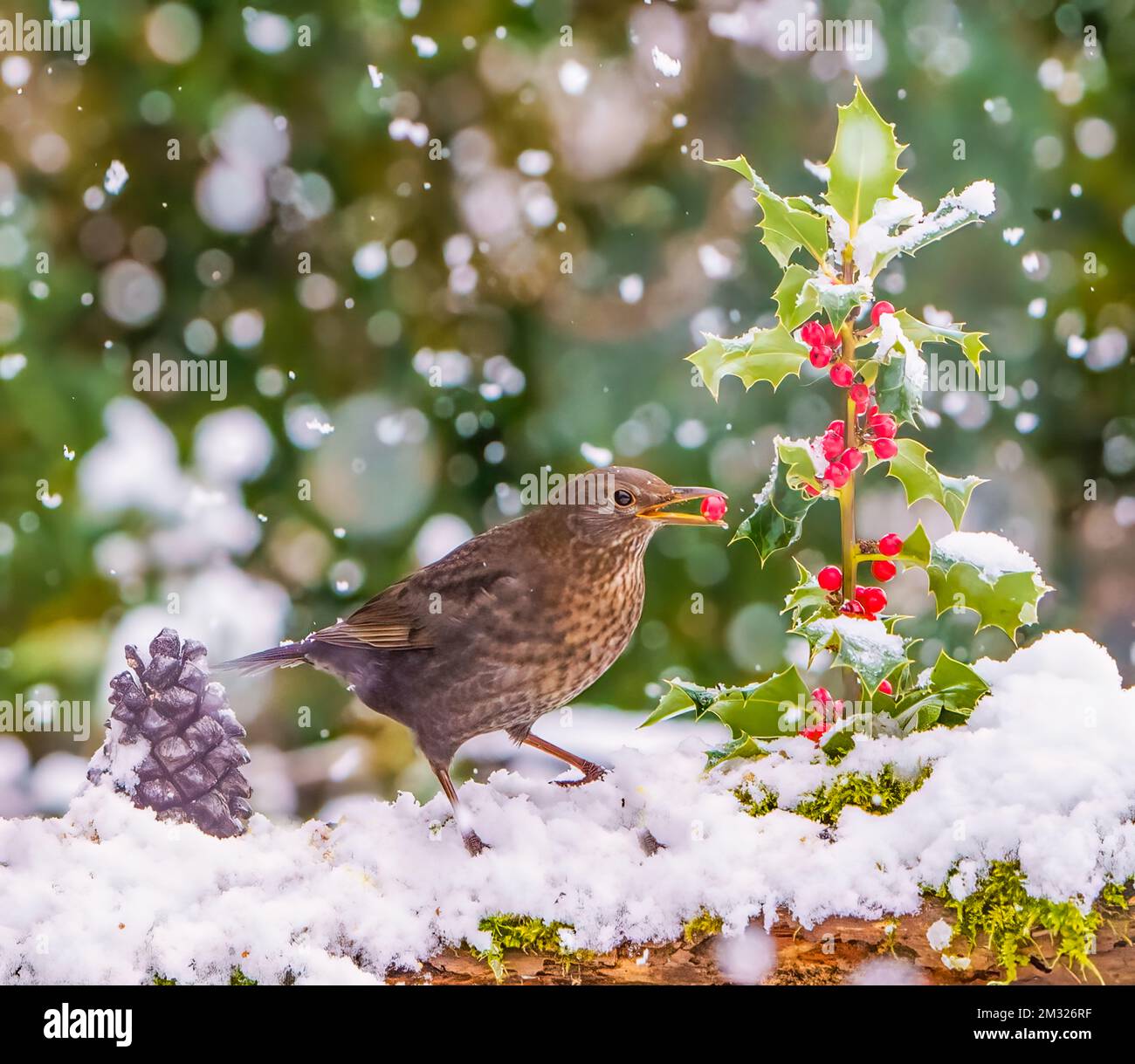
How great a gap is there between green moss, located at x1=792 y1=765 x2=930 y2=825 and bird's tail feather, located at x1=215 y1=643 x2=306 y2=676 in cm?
81

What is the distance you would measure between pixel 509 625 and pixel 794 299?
627 millimetres

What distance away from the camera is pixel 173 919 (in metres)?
1.54

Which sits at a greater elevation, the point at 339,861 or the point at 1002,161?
the point at 1002,161

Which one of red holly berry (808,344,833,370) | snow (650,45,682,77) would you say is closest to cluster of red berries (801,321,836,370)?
red holly berry (808,344,833,370)

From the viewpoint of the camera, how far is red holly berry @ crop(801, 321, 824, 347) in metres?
1.63

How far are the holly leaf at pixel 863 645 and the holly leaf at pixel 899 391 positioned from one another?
0.92 ft

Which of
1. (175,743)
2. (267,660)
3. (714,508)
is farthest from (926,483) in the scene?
(175,743)

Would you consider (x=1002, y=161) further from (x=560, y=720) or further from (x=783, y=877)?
(x=783, y=877)

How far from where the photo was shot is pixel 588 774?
1.87 m

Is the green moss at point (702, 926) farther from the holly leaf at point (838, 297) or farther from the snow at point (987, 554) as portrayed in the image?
→ the holly leaf at point (838, 297)

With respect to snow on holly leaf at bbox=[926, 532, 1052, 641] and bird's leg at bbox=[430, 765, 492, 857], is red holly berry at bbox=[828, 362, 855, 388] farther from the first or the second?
bird's leg at bbox=[430, 765, 492, 857]

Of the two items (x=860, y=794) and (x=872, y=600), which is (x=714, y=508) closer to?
(x=872, y=600)
